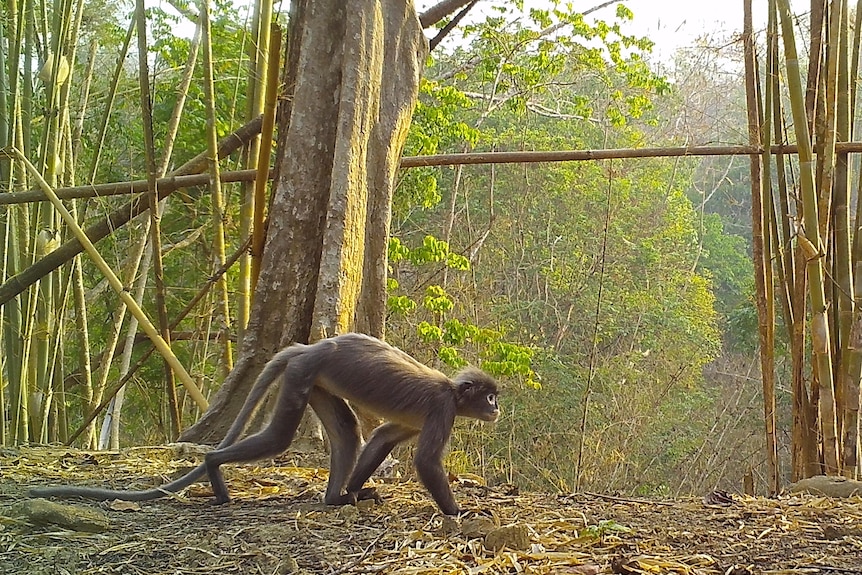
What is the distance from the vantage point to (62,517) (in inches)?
114

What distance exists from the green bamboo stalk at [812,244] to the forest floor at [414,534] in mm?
643

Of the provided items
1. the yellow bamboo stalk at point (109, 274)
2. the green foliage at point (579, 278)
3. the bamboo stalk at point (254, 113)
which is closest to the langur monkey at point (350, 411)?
the yellow bamboo stalk at point (109, 274)

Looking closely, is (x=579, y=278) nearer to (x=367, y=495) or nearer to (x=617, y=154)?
(x=617, y=154)

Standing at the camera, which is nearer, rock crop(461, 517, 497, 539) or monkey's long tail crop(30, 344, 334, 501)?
rock crop(461, 517, 497, 539)

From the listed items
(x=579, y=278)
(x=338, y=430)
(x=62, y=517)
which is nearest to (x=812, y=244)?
(x=338, y=430)

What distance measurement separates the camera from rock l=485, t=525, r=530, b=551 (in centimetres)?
274

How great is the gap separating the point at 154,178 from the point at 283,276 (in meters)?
0.81

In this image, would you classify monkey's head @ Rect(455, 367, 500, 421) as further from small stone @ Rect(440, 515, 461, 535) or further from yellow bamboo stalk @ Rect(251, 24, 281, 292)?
yellow bamboo stalk @ Rect(251, 24, 281, 292)

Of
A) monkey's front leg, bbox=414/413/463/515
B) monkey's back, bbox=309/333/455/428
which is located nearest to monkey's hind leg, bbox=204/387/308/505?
monkey's back, bbox=309/333/455/428

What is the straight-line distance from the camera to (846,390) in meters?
4.33

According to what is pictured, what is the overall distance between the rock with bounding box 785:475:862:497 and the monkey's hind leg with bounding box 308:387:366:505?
6.37 ft

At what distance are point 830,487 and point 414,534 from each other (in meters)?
2.00

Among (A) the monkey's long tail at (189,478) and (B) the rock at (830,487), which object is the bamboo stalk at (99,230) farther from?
(B) the rock at (830,487)

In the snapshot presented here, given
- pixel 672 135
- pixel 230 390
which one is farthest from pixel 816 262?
pixel 672 135
